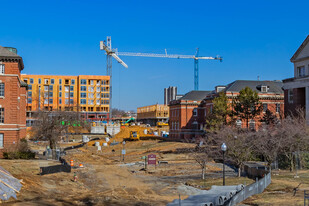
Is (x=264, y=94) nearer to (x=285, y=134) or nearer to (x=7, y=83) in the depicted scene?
(x=285, y=134)

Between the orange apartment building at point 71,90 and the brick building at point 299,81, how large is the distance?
3627 inches

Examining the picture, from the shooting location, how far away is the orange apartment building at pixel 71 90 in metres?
138

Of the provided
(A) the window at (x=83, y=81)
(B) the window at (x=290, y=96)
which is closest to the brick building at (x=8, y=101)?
(B) the window at (x=290, y=96)

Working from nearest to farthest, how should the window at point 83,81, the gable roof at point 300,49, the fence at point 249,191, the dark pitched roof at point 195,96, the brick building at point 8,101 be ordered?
the fence at point 249,191 < the brick building at point 8,101 < the gable roof at point 300,49 < the dark pitched roof at point 195,96 < the window at point 83,81

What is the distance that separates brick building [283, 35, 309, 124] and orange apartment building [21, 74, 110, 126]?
92.1 m

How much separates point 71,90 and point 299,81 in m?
99.9

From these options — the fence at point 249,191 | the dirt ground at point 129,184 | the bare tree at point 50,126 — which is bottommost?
the dirt ground at point 129,184

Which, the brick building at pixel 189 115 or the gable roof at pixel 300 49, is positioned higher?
the gable roof at pixel 300 49

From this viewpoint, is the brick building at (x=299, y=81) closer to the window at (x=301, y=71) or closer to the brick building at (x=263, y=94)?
the window at (x=301, y=71)

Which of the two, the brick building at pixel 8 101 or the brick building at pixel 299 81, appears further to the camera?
the brick building at pixel 299 81

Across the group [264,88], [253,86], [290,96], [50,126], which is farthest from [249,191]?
[253,86]

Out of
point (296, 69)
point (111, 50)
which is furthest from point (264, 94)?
point (111, 50)

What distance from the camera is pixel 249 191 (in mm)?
25062

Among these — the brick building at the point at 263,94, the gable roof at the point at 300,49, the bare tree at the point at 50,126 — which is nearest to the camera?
the gable roof at the point at 300,49
